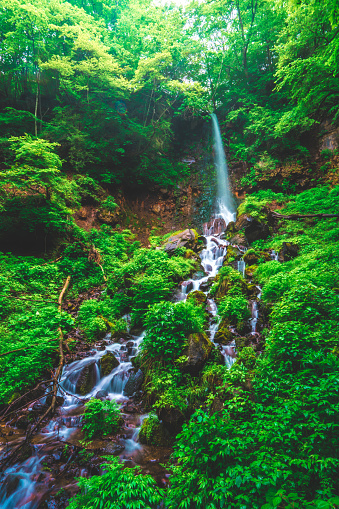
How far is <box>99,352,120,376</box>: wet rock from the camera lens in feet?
19.8

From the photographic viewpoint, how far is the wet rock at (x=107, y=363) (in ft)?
19.8

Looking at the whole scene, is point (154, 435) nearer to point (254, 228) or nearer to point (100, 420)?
point (100, 420)

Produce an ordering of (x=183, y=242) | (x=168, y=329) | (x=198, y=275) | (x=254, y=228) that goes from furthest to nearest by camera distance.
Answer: (x=183, y=242) → (x=254, y=228) → (x=198, y=275) → (x=168, y=329)

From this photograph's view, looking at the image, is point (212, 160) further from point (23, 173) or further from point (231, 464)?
point (231, 464)

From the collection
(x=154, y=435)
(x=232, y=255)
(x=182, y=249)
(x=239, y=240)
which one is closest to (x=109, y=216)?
(x=182, y=249)

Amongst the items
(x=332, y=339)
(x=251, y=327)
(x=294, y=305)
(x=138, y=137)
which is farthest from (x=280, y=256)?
(x=138, y=137)

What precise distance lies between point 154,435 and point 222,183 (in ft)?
60.1

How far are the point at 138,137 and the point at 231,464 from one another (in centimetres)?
1896

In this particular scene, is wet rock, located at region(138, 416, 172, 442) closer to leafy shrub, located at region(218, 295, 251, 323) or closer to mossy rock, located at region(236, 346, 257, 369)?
mossy rock, located at region(236, 346, 257, 369)

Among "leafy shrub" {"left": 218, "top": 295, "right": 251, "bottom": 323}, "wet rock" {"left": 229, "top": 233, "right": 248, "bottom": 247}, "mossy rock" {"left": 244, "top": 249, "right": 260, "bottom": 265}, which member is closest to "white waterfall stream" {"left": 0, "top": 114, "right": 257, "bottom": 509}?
"leafy shrub" {"left": 218, "top": 295, "right": 251, "bottom": 323}

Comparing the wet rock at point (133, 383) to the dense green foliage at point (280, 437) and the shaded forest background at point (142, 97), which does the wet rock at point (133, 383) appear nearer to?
the dense green foliage at point (280, 437)

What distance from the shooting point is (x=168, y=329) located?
5652 millimetres

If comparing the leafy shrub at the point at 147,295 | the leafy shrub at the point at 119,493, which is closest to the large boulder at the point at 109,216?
the leafy shrub at the point at 147,295

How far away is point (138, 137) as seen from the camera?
17.3m
